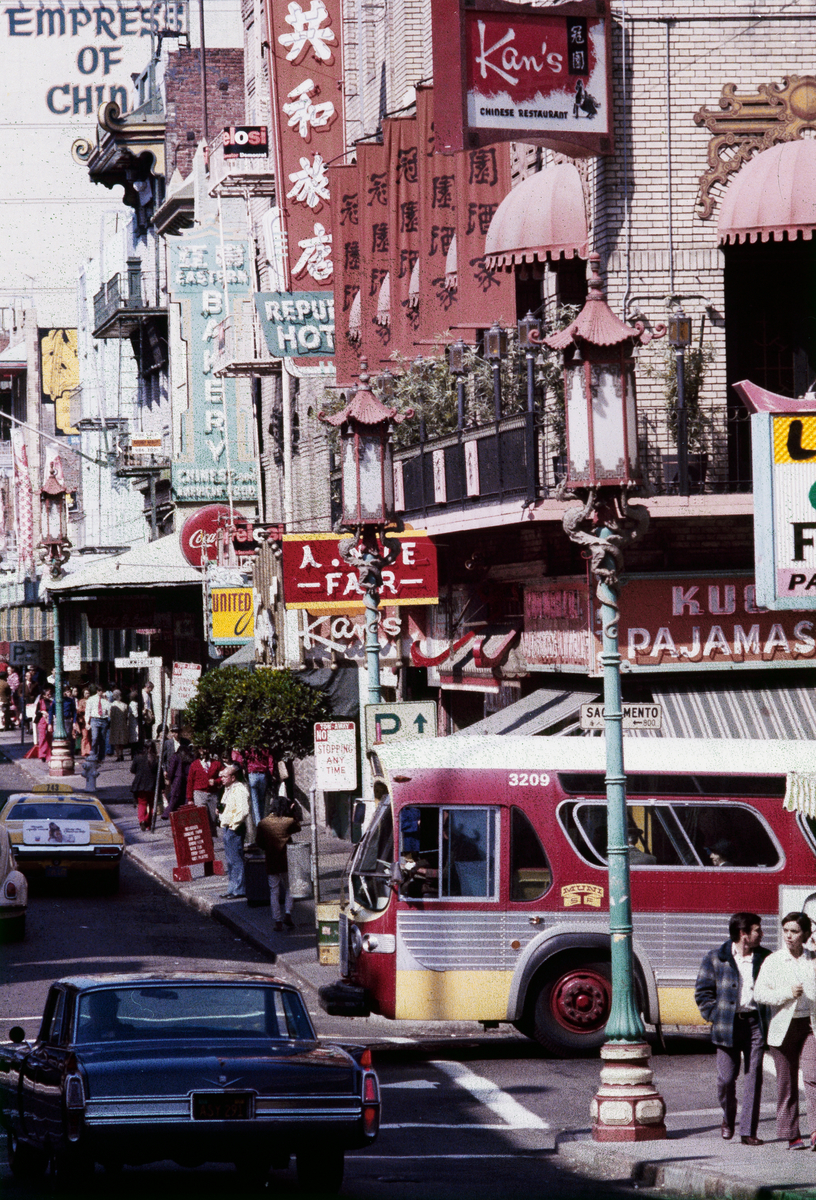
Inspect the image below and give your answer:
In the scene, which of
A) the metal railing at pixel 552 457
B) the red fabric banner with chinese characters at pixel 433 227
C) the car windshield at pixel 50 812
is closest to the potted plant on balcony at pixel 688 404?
the metal railing at pixel 552 457

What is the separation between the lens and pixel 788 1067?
40.8 feet

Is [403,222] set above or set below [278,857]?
above

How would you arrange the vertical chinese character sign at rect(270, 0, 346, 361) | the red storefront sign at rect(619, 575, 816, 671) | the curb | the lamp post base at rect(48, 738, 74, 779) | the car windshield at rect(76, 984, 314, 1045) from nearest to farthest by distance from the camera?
the curb → the car windshield at rect(76, 984, 314, 1045) → the red storefront sign at rect(619, 575, 816, 671) → the vertical chinese character sign at rect(270, 0, 346, 361) → the lamp post base at rect(48, 738, 74, 779)

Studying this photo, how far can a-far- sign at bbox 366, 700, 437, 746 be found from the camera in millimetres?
20328

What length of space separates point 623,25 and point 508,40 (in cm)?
298

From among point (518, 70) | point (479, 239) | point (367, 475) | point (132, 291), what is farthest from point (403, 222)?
point (132, 291)

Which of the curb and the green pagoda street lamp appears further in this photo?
the green pagoda street lamp

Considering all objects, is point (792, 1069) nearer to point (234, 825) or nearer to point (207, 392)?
point (234, 825)

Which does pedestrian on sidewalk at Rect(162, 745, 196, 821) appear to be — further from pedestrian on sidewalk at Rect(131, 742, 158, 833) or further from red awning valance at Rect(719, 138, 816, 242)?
red awning valance at Rect(719, 138, 816, 242)

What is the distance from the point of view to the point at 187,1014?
10.9 meters

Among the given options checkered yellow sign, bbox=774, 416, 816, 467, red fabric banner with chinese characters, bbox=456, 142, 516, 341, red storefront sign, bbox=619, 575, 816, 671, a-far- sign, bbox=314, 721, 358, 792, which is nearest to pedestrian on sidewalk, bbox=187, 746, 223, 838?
a-far- sign, bbox=314, 721, 358, 792

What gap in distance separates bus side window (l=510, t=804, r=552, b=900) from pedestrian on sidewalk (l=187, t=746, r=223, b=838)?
14785 millimetres

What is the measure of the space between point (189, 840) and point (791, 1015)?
1854 cm

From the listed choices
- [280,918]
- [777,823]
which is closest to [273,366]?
[280,918]
